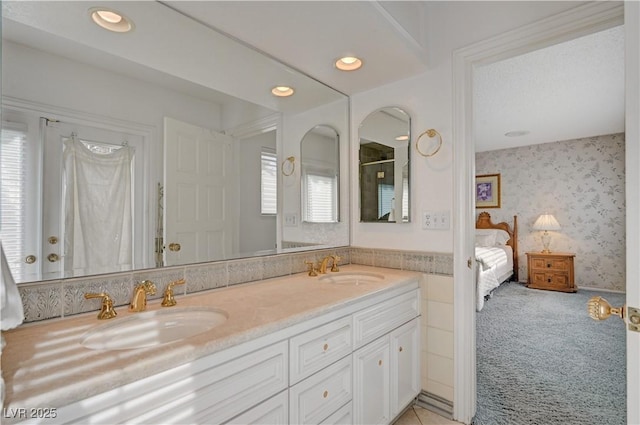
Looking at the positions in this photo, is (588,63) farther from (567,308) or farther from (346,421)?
(346,421)

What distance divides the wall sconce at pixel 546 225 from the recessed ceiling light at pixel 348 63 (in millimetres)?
4879

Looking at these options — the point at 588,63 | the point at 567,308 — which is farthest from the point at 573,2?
the point at 567,308

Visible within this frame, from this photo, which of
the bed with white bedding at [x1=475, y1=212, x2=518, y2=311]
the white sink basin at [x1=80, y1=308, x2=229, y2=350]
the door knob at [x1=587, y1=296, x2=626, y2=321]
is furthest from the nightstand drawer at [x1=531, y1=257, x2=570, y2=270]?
the white sink basin at [x1=80, y1=308, x2=229, y2=350]

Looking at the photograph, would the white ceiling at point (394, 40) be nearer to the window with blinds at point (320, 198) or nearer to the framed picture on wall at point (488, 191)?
the window with blinds at point (320, 198)

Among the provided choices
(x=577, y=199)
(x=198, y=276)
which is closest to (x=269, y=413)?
(x=198, y=276)

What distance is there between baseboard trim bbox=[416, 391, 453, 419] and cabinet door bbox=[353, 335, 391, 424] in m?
0.44

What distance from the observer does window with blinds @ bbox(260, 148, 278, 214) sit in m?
1.95

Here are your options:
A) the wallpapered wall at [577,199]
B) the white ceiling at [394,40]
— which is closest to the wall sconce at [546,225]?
the wallpapered wall at [577,199]

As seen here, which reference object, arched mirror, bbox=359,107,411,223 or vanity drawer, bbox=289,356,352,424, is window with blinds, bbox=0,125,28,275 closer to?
vanity drawer, bbox=289,356,352,424

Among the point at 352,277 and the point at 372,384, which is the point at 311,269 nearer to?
the point at 352,277

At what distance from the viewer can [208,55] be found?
63.5 inches

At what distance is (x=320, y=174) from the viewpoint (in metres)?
2.36

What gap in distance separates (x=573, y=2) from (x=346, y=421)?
2.20 m

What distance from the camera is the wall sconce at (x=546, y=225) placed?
5156 millimetres
